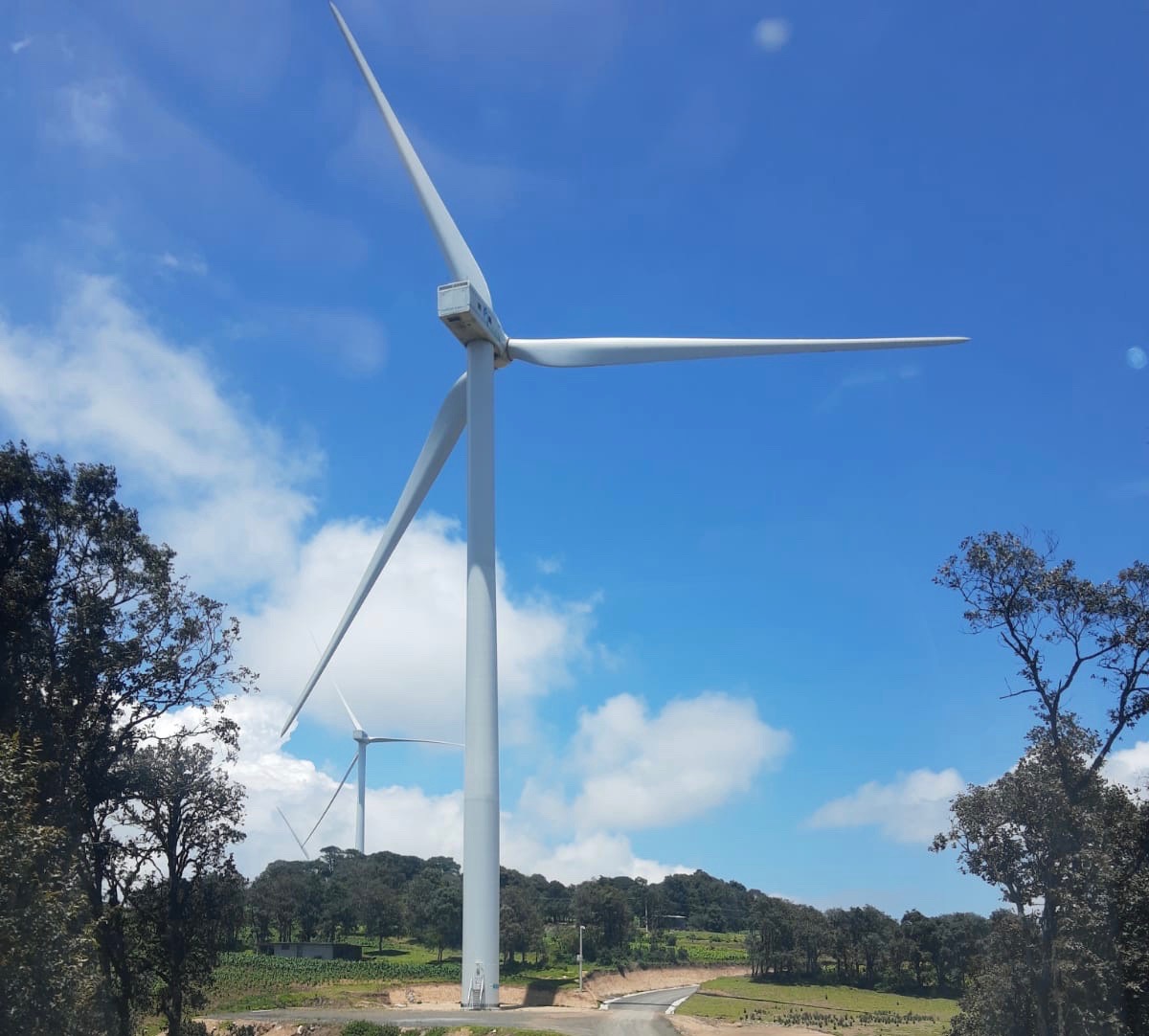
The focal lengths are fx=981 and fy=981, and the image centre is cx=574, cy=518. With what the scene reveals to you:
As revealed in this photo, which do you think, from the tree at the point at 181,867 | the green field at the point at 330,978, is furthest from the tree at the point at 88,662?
the green field at the point at 330,978

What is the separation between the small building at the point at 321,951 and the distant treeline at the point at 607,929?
7946 millimetres

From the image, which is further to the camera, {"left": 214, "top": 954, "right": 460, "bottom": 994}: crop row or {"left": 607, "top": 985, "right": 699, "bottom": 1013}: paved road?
{"left": 214, "top": 954, "right": 460, "bottom": 994}: crop row

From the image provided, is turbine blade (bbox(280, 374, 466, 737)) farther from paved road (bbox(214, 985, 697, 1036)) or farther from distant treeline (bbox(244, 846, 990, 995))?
distant treeline (bbox(244, 846, 990, 995))

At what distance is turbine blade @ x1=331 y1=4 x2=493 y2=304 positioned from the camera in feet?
145

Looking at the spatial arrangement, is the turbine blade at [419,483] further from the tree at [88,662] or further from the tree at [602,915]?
the tree at [602,915]

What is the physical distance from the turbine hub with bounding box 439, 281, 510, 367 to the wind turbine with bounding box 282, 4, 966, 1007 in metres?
0.05

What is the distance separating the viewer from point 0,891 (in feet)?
58.9

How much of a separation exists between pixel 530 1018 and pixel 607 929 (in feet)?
219

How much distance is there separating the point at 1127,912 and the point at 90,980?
98.8 ft

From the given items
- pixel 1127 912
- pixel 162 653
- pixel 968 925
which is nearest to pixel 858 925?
pixel 968 925

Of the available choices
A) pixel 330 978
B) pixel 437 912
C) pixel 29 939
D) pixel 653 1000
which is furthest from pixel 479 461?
pixel 437 912

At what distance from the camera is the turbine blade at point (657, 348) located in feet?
132

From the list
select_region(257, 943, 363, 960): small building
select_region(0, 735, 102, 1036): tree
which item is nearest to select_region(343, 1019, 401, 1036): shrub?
select_region(0, 735, 102, 1036): tree

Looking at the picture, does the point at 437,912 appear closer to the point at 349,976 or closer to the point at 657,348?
the point at 349,976
